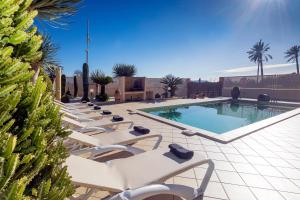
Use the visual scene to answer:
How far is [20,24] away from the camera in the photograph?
1035 millimetres

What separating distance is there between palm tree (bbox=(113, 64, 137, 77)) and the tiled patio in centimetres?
1428

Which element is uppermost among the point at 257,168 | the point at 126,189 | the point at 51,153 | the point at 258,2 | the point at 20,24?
the point at 258,2

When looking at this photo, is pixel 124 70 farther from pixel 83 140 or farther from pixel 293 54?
pixel 293 54

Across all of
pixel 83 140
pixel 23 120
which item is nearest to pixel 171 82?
pixel 83 140

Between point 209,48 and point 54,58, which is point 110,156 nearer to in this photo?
point 54,58

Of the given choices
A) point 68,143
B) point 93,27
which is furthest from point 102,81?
point 68,143

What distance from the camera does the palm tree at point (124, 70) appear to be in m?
20.3

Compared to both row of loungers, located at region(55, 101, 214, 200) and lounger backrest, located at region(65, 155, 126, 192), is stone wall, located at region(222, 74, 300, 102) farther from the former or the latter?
lounger backrest, located at region(65, 155, 126, 192)

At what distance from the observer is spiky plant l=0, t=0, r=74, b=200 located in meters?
0.90

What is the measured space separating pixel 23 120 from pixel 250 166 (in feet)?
15.1

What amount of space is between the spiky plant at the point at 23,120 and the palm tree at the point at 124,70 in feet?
62.7

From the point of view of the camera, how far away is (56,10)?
5188 mm

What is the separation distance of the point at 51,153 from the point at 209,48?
89.2ft

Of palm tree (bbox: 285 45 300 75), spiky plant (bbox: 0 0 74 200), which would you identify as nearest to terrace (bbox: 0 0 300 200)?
spiky plant (bbox: 0 0 74 200)
